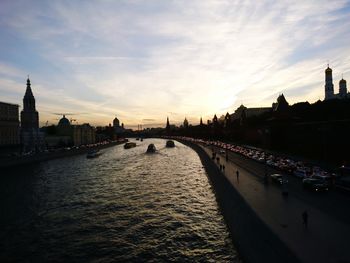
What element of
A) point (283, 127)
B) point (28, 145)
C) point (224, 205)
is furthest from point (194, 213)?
point (28, 145)

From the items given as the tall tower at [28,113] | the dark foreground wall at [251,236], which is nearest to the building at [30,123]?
the tall tower at [28,113]

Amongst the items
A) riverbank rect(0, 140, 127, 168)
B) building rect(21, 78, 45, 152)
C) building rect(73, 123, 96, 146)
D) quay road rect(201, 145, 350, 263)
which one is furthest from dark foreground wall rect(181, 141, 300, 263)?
building rect(73, 123, 96, 146)

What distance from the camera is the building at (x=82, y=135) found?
12262 centimetres

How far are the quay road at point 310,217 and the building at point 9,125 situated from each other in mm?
69428

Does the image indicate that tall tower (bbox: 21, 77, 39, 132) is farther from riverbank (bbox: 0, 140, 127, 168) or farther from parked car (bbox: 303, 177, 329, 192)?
parked car (bbox: 303, 177, 329, 192)

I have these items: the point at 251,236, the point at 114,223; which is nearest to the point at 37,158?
the point at 114,223

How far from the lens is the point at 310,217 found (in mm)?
16953

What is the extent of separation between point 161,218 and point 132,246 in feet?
18.1

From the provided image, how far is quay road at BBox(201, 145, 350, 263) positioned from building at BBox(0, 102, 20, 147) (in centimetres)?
6943

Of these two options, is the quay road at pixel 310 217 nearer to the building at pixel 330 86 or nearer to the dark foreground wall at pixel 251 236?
the dark foreground wall at pixel 251 236

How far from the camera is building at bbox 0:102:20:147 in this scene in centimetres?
8012

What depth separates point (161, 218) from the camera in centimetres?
2372

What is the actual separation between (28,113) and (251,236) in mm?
89459

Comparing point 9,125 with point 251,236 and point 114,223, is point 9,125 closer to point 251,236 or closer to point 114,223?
point 114,223
